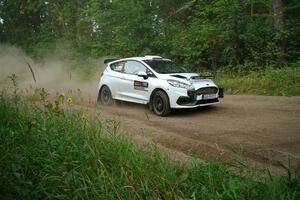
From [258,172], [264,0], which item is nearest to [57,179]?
[258,172]

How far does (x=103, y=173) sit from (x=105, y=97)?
8542mm

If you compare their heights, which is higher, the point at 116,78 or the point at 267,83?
the point at 116,78

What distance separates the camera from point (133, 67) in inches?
481

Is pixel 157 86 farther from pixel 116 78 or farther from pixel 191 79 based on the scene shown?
pixel 116 78

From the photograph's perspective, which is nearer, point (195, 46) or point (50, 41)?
point (195, 46)

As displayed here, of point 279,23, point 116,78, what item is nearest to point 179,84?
point 116,78

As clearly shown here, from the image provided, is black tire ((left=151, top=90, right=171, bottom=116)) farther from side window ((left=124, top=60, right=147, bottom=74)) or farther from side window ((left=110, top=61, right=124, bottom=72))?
side window ((left=110, top=61, right=124, bottom=72))

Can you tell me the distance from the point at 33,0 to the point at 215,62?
20687 millimetres

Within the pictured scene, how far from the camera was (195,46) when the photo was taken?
2053 centimetres

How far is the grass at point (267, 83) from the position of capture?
46.8 ft

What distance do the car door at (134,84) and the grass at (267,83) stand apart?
17.0ft

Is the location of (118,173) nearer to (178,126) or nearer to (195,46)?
(178,126)

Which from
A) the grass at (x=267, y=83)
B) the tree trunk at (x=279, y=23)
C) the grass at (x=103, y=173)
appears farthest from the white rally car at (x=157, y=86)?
the tree trunk at (x=279, y=23)

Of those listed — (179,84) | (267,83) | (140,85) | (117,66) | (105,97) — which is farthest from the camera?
(267,83)
